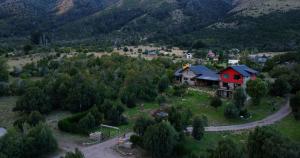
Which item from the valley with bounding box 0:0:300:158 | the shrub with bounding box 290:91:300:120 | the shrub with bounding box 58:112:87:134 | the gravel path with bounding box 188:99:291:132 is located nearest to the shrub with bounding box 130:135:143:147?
the valley with bounding box 0:0:300:158

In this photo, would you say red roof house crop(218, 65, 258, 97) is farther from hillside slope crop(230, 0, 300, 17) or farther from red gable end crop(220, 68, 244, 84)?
hillside slope crop(230, 0, 300, 17)

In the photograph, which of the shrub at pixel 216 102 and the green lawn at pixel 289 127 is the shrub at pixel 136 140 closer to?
the shrub at pixel 216 102

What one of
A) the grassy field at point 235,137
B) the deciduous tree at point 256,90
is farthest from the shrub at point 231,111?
the deciduous tree at point 256,90

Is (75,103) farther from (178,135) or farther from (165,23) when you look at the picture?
(165,23)

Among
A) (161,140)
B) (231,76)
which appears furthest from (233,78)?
(161,140)

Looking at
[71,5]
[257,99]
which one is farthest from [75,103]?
[71,5]

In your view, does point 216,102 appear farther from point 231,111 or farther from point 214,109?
point 231,111
